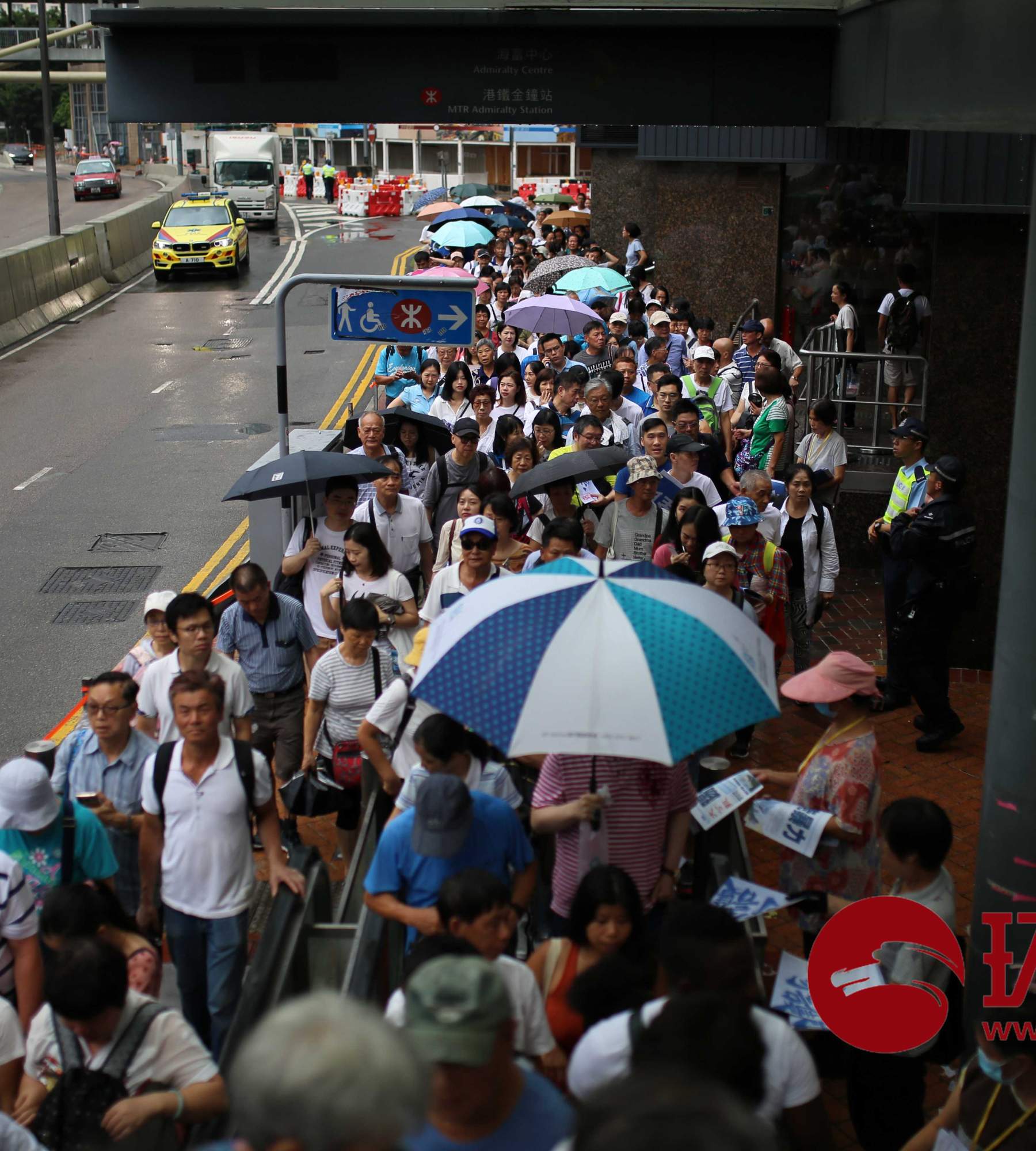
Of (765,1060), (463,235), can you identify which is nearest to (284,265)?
(463,235)

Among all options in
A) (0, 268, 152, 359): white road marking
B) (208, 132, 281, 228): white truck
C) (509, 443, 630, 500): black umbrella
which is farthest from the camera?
(208, 132, 281, 228): white truck

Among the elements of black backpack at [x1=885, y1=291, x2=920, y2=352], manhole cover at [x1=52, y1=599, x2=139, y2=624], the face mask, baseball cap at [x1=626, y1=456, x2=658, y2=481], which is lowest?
manhole cover at [x1=52, y1=599, x2=139, y2=624]

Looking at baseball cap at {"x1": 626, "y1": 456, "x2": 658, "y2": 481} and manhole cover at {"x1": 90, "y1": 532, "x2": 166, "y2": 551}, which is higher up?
baseball cap at {"x1": 626, "y1": 456, "x2": 658, "y2": 481}

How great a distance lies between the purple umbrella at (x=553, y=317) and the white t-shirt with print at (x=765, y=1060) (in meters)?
11.8

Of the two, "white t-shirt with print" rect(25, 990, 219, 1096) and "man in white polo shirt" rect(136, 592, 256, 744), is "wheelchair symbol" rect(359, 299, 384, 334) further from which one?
"white t-shirt with print" rect(25, 990, 219, 1096)

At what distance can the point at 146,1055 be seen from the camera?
4.20 metres

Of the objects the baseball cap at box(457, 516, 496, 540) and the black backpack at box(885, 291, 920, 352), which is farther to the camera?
the black backpack at box(885, 291, 920, 352)

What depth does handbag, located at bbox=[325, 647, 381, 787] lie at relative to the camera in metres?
6.91

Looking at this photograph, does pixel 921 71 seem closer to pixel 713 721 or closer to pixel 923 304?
pixel 713 721

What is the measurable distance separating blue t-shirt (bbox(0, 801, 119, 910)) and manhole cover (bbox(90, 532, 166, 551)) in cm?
940

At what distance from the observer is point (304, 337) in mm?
29297

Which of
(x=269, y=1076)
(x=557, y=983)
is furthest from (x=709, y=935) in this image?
(x=269, y=1076)

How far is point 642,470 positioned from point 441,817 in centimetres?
432

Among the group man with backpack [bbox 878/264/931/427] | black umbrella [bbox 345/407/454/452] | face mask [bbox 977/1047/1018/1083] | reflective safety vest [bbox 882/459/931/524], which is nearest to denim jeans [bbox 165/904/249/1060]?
face mask [bbox 977/1047/1018/1083]
